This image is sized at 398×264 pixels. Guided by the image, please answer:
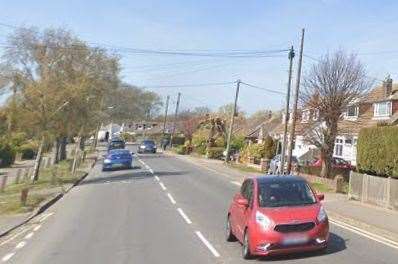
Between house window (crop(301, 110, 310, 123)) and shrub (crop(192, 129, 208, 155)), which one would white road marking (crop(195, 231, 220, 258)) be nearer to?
house window (crop(301, 110, 310, 123))

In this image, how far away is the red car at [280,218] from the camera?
1249 centimetres

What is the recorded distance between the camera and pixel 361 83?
46.4 metres

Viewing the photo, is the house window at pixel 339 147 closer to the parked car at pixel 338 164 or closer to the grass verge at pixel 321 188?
the parked car at pixel 338 164

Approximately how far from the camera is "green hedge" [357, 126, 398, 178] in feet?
83.9

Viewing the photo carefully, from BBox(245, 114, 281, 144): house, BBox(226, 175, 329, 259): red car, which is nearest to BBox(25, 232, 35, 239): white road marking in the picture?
BBox(226, 175, 329, 259): red car

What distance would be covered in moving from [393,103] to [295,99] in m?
20.3

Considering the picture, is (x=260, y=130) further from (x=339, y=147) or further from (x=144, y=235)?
(x=144, y=235)

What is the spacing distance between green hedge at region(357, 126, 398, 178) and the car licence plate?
13740mm

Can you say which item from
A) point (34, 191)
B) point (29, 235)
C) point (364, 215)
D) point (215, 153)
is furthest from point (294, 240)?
point (215, 153)

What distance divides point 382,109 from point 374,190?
31.3m

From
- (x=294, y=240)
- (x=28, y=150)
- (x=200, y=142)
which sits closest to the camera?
(x=294, y=240)

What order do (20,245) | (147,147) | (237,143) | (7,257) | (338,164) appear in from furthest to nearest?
1. (147,147)
2. (237,143)
3. (338,164)
4. (20,245)
5. (7,257)

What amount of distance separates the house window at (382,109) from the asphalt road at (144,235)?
88.5 feet

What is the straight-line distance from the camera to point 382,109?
55.2 metres
